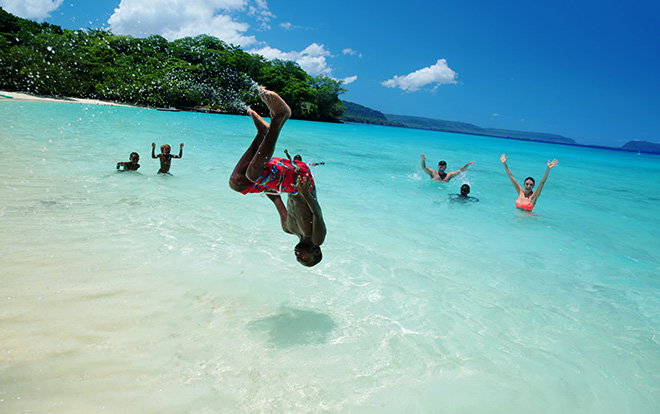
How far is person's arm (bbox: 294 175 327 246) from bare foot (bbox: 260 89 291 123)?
67 centimetres

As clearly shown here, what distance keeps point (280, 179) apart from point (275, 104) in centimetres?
77

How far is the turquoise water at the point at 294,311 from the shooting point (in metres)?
3.63

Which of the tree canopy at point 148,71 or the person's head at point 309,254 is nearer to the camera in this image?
the person's head at point 309,254

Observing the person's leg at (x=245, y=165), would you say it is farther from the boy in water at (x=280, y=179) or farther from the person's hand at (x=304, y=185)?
the person's hand at (x=304, y=185)

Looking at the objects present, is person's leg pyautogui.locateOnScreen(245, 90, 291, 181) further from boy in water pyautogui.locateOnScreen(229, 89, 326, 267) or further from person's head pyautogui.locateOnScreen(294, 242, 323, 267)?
person's head pyautogui.locateOnScreen(294, 242, 323, 267)

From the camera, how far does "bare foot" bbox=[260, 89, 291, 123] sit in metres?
3.57

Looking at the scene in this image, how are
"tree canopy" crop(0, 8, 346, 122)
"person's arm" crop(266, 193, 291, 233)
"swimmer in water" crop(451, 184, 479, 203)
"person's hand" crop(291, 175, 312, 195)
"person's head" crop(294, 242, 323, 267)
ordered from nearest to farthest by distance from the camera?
"person's hand" crop(291, 175, 312, 195)
"person's head" crop(294, 242, 323, 267)
"person's arm" crop(266, 193, 291, 233)
"swimmer in water" crop(451, 184, 479, 203)
"tree canopy" crop(0, 8, 346, 122)

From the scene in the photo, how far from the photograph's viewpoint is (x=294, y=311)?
5.09m

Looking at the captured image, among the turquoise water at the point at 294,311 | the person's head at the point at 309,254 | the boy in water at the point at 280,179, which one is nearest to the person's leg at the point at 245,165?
the boy in water at the point at 280,179

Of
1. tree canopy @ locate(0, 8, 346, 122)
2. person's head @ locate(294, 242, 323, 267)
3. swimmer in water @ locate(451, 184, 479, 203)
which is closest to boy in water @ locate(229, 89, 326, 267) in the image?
person's head @ locate(294, 242, 323, 267)

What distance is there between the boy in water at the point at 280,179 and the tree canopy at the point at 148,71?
148ft

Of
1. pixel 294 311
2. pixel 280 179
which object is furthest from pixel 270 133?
pixel 294 311

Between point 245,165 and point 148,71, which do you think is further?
point 148,71

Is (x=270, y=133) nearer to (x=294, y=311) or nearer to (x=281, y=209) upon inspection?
(x=281, y=209)
